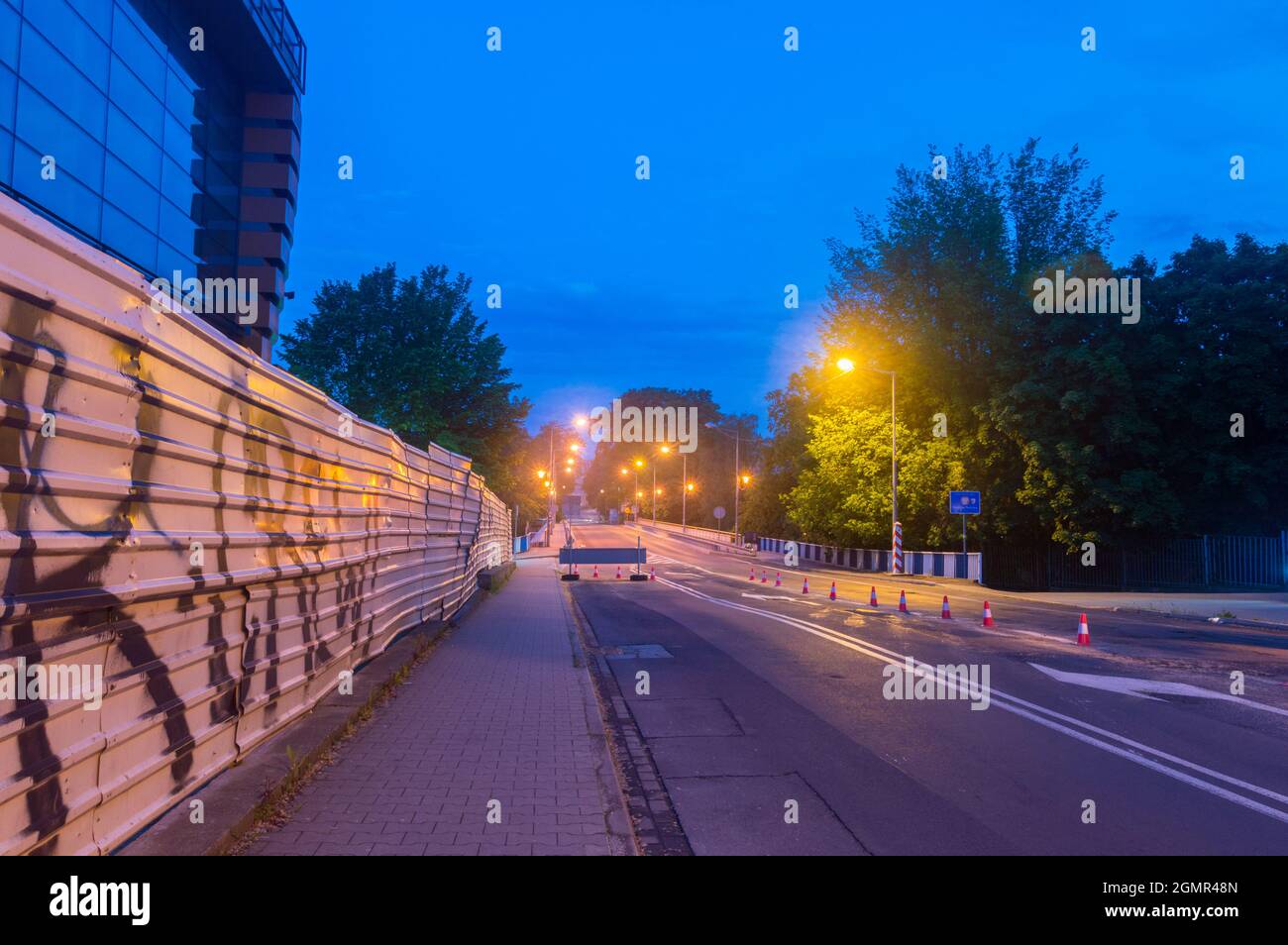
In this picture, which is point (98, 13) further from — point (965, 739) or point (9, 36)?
point (965, 739)

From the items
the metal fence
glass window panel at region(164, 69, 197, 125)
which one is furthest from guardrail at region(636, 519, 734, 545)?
glass window panel at region(164, 69, 197, 125)

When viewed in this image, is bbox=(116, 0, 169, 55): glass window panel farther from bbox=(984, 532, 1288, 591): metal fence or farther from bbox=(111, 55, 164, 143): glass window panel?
bbox=(984, 532, 1288, 591): metal fence

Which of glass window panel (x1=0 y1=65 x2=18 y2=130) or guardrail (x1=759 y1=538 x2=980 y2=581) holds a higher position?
glass window panel (x1=0 y1=65 x2=18 y2=130)

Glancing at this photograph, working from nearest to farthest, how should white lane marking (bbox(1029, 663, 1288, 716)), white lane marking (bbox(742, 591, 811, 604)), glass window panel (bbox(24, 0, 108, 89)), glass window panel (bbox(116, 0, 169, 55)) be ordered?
white lane marking (bbox(1029, 663, 1288, 716)) → glass window panel (bbox(24, 0, 108, 89)) → glass window panel (bbox(116, 0, 169, 55)) → white lane marking (bbox(742, 591, 811, 604))

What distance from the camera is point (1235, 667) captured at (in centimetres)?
1127

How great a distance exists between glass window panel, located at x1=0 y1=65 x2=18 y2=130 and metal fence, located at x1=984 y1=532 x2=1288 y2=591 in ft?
99.3

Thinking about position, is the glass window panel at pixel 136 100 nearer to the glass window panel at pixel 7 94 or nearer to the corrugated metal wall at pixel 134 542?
the glass window panel at pixel 7 94

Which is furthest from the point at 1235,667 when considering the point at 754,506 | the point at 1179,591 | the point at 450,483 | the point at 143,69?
the point at 754,506

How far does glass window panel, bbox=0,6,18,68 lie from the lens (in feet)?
47.9

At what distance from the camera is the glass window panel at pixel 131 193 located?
18.4 m

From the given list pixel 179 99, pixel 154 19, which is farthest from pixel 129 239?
pixel 154 19

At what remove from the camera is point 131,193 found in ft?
63.3

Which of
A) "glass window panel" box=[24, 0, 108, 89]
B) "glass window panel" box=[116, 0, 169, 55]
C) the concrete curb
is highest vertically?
"glass window panel" box=[116, 0, 169, 55]
